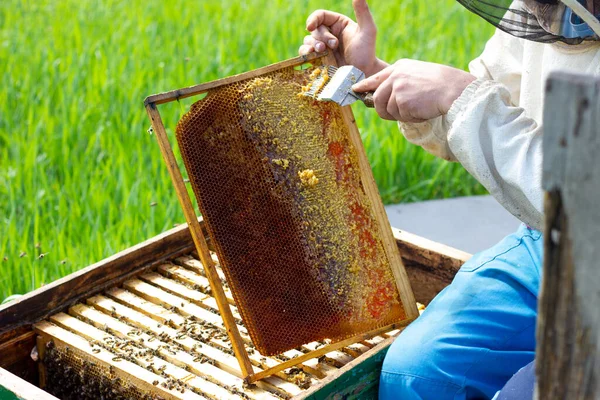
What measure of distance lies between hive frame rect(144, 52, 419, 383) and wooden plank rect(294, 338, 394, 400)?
9 cm

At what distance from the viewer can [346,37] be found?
216 centimetres

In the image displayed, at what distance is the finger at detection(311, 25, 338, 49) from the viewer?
6.75 feet

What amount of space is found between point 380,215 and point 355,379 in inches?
16.6

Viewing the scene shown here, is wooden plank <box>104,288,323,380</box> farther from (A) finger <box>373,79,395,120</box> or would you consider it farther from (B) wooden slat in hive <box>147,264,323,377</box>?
(A) finger <box>373,79,395,120</box>

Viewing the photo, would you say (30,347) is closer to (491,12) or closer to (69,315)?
(69,315)

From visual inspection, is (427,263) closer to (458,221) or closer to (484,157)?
(484,157)

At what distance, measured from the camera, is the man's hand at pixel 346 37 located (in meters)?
2.07

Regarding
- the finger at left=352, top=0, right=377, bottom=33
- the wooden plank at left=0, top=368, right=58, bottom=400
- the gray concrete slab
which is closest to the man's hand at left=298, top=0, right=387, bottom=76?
the finger at left=352, top=0, right=377, bottom=33

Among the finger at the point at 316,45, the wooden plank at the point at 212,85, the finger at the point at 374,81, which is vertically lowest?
the finger at the point at 374,81

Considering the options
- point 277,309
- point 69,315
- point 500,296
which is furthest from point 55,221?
→ point 500,296

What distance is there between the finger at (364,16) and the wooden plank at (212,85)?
6.2 inches

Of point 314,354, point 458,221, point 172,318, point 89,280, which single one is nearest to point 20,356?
point 89,280

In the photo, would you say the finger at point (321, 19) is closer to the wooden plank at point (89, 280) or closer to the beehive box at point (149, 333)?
the beehive box at point (149, 333)

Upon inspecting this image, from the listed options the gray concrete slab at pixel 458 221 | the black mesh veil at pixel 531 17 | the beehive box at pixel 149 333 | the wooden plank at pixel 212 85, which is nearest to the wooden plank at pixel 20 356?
the beehive box at pixel 149 333
